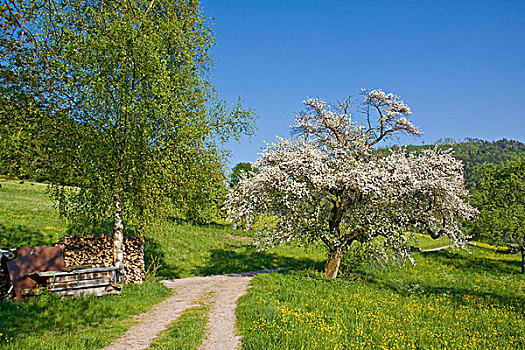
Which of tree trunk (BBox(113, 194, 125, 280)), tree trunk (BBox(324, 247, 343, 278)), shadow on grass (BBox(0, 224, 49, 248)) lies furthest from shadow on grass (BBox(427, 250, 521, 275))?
shadow on grass (BBox(0, 224, 49, 248))

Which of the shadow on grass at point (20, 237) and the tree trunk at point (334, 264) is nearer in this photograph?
the shadow on grass at point (20, 237)

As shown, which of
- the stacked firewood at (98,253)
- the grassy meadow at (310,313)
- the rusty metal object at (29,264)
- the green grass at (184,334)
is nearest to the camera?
the green grass at (184,334)

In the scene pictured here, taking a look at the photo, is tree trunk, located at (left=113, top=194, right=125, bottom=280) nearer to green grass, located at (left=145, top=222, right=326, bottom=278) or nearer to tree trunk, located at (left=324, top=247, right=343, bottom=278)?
green grass, located at (left=145, top=222, right=326, bottom=278)

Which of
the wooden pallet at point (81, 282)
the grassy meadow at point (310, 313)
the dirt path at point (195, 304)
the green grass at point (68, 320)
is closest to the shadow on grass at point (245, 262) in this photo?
the grassy meadow at point (310, 313)

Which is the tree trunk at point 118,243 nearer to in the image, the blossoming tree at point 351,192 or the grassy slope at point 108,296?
the grassy slope at point 108,296

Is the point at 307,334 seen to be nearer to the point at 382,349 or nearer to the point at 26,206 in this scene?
the point at 382,349

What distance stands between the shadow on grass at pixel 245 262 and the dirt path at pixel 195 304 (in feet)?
11.7

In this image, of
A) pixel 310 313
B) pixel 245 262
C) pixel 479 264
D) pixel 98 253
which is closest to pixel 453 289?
pixel 310 313

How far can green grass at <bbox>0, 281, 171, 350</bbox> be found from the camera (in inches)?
320

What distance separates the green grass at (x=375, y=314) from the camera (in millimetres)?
9164

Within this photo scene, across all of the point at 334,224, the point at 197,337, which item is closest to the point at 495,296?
the point at 334,224

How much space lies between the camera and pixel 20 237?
65.7ft

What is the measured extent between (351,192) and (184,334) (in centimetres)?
1254

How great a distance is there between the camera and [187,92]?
50.2 feet
